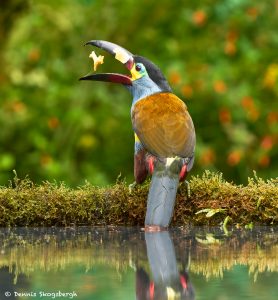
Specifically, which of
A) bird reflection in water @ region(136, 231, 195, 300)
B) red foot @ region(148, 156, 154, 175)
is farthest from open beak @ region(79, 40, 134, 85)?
bird reflection in water @ region(136, 231, 195, 300)

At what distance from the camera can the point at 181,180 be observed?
21.7 ft

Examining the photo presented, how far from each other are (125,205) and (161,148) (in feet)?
1.35

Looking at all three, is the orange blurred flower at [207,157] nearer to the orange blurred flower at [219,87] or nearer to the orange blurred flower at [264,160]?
the orange blurred flower at [264,160]

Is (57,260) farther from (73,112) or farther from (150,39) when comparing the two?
(150,39)

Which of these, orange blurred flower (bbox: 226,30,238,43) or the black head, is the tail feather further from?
orange blurred flower (bbox: 226,30,238,43)

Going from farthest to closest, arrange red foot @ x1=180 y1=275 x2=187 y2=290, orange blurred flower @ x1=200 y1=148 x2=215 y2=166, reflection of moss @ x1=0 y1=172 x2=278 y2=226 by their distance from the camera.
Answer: orange blurred flower @ x1=200 y1=148 x2=215 y2=166 → reflection of moss @ x1=0 y1=172 x2=278 y2=226 → red foot @ x1=180 y1=275 x2=187 y2=290

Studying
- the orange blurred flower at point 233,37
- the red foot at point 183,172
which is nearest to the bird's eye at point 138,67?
the red foot at point 183,172

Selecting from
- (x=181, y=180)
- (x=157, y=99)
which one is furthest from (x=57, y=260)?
(x=157, y=99)

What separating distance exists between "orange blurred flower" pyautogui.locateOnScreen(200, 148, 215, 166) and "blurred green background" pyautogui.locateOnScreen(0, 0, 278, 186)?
0.01 metres

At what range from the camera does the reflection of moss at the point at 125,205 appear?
6.57 meters

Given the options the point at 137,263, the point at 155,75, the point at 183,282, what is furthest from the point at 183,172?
the point at 183,282

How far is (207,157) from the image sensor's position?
10.5m

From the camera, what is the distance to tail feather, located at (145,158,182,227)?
6.30 meters

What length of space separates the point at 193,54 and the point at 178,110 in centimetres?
443
